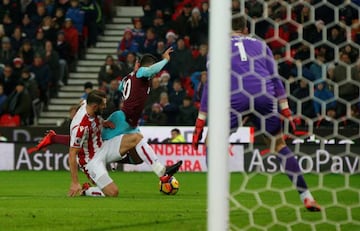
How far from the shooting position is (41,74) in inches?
887

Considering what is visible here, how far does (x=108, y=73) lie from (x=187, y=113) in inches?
98.3

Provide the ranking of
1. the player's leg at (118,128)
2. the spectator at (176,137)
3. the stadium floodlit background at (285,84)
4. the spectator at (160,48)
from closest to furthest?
1. the stadium floodlit background at (285,84)
2. the player's leg at (118,128)
3. the spectator at (176,137)
4. the spectator at (160,48)

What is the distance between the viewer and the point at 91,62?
2409 centimetres

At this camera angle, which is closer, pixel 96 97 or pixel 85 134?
pixel 96 97

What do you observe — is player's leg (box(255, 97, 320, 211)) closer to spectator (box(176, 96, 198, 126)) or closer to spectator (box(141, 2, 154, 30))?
spectator (box(176, 96, 198, 126))

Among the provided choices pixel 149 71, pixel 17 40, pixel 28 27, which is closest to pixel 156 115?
pixel 17 40

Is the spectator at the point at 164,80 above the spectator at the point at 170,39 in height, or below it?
below

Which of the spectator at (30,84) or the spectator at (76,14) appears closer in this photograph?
the spectator at (30,84)

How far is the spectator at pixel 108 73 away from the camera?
2177cm

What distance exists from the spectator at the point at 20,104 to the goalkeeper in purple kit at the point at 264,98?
486 inches

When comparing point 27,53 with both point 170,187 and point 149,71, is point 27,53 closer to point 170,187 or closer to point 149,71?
point 149,71

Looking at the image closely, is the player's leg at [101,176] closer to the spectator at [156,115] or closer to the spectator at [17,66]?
the spectator at [156,115]

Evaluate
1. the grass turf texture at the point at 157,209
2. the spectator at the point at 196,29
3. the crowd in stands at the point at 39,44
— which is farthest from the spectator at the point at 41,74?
the grass turf texture at the point at 157,209

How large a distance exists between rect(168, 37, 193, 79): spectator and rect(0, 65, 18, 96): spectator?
3.38 meters
